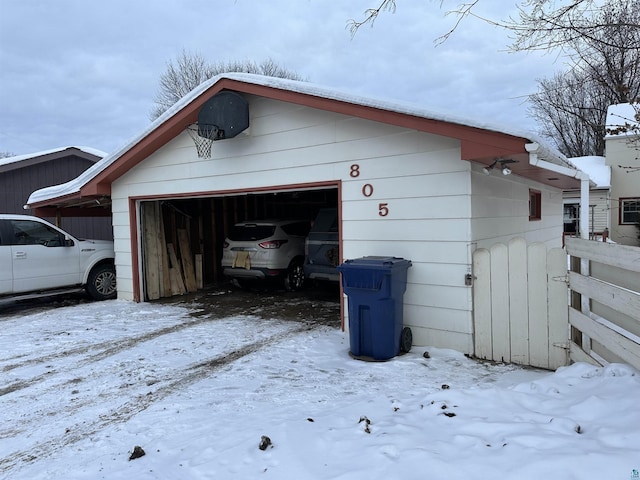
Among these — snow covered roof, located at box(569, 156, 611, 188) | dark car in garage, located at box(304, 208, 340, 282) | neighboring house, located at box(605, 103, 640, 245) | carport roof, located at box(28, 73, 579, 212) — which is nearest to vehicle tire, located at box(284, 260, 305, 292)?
dark car in garage, located at box(304, 208, 340, 282)

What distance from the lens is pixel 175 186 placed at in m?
8.37

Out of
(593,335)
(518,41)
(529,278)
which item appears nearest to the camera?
(593,335)

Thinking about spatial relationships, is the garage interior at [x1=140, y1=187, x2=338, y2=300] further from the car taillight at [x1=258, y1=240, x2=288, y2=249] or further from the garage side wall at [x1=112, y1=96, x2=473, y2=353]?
the garage side wall at [x1=112, y1=96, x2=473, y2=353]

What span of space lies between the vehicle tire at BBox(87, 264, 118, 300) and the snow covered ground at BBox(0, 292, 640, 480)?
11.7 feet

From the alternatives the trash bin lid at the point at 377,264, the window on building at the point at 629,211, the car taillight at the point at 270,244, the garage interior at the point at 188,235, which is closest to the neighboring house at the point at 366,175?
the garage interior at the point at 188,235

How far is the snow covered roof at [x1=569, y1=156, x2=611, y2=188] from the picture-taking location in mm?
19375

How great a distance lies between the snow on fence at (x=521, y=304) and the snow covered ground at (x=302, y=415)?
25cm

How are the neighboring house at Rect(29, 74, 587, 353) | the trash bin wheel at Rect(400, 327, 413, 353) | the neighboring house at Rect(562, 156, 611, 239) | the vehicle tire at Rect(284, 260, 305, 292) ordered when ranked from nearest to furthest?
1. the neighboring house at Rect(29, 74, 587, 353)
2. the trash bin wheel at Rect(400, 327, 413, 353)
3. the vehicle tire at Rect(284, 260, 305, 292)
4. the neighboring house at Rect(562, 156, 611, 239)

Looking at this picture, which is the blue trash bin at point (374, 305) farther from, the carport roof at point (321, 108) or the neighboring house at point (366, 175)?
the carport roof at point (321, 108)

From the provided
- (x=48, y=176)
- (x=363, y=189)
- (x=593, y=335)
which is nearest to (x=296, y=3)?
(x=363, y=189)

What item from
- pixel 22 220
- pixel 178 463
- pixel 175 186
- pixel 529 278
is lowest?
pixel 178 463

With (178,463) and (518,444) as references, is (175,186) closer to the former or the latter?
(178,463)

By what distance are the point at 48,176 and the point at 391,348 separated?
15017 mm

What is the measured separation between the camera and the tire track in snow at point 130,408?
3.24m
